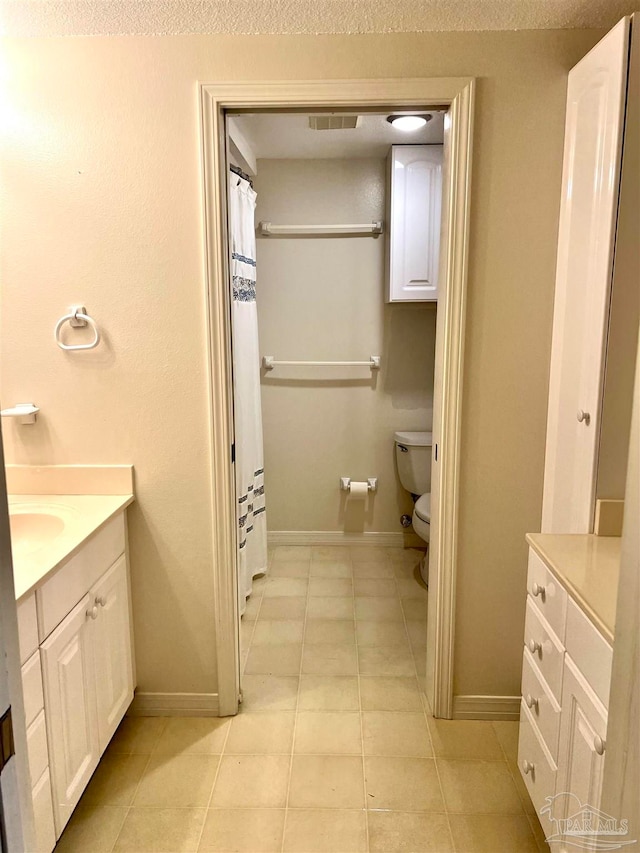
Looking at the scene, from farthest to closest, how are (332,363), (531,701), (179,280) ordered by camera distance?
(332,363) < (179,280) < (531,701)

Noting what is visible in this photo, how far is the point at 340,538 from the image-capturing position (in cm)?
384

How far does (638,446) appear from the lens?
0.64 m

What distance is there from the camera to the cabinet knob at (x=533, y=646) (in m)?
1.59

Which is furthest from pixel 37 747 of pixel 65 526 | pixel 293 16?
pixel 293 16

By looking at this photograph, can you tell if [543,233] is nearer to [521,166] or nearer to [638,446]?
[521,166]

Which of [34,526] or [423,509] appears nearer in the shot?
[34,526]

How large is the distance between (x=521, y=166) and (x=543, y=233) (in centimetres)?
22

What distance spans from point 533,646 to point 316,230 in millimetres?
2651

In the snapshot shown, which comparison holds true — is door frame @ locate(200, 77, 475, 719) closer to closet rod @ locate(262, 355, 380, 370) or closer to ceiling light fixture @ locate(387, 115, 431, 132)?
ceiling light fixture @ locate(387, 115, 431, 132)

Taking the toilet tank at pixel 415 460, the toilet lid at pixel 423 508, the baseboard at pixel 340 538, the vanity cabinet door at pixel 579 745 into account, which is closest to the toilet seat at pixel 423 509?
the toilet lid at pixel 423 508

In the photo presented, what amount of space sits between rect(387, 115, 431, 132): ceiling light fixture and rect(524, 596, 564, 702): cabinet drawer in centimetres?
221

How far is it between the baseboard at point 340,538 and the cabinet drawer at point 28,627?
2.44 m

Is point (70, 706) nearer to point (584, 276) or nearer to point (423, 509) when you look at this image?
point (584, 276)

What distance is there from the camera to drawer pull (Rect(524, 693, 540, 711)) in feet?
5.26
